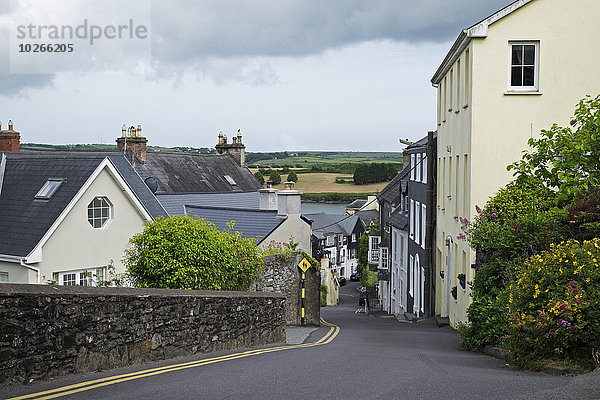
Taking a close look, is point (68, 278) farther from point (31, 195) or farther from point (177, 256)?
point (177, 256)

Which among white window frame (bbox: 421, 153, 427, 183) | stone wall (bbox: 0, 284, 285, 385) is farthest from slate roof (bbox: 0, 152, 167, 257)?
white window frame (bbox: 421, 153, 427, 183)

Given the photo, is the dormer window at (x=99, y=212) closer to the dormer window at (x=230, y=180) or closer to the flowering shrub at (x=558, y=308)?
the flowering shrub at (x=558, y=308)

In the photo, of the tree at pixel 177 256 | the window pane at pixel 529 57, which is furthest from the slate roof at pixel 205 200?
the window pane at pixel 529 57

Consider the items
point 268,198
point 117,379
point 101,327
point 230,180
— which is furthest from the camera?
point 230,180

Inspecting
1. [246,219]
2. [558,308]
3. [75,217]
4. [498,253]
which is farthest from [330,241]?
[558,308]

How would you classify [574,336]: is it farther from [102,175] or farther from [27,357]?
[102,175]

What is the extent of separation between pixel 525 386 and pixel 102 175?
1665 cm

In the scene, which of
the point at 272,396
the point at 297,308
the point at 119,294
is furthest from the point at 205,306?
the point at 297,308

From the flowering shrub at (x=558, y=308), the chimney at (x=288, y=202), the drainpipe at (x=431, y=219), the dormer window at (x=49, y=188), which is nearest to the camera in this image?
the flowering shrub at (x=558, y=308)

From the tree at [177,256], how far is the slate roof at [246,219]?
10192 millimetres

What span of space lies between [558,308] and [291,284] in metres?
12.5

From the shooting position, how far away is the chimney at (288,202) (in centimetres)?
2739

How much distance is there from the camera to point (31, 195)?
2136cm

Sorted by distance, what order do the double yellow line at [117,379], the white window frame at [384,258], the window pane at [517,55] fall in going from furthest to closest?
1. the white window frame at [384,258]
2. the window pane at [517,55]
3. the double yellow line at [117,379]
